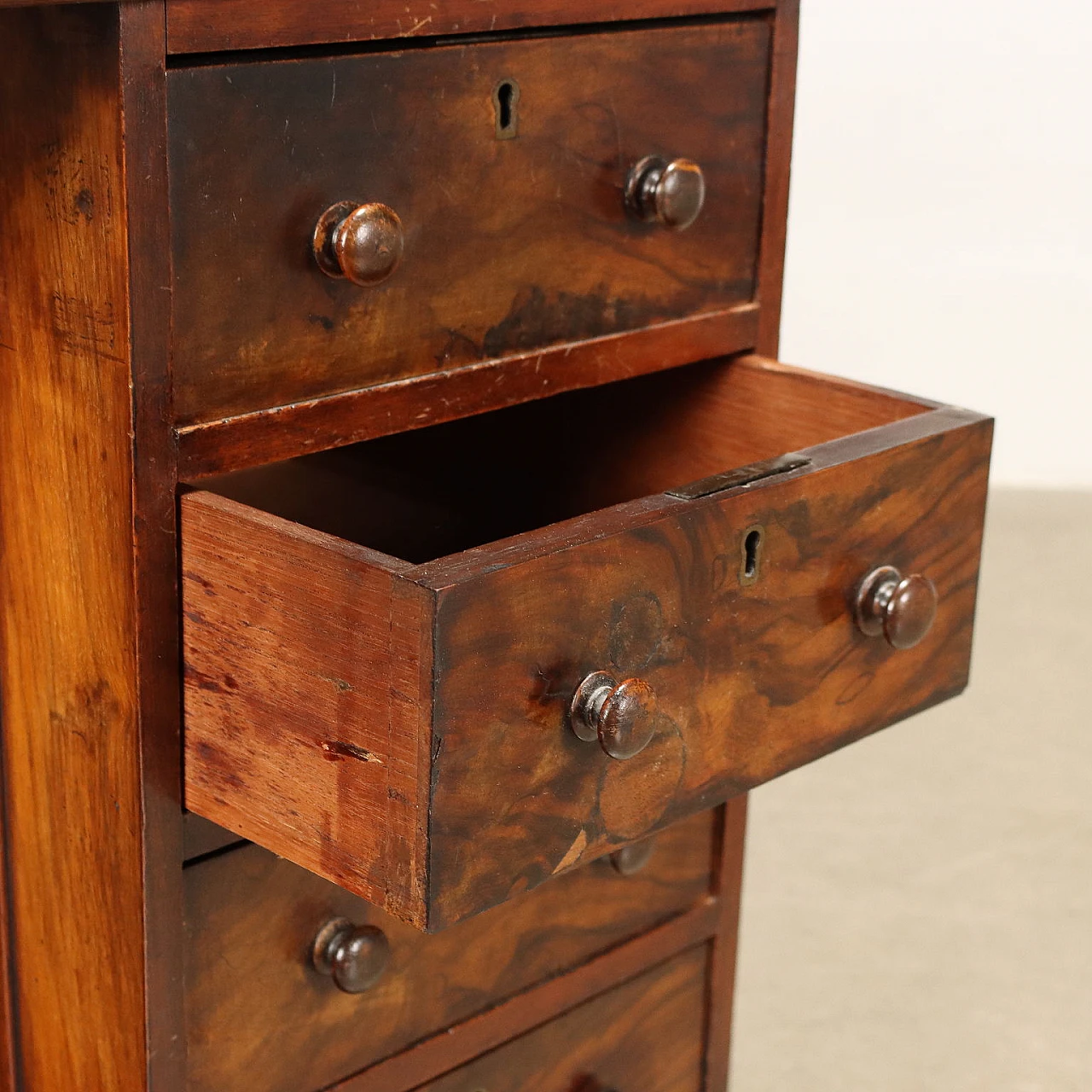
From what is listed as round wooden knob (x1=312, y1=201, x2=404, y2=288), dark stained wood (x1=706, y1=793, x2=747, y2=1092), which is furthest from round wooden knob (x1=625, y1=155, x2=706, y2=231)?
dark stained wood (x1=706, y1=793, x2=747, y2=1092)

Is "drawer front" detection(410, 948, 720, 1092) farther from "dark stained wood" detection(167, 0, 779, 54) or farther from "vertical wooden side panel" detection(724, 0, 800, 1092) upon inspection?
"dark stained wood" detection(167, 0, 779, 54)

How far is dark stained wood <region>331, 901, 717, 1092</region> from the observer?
4.12ft

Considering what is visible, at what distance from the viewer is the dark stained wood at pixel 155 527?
3.04ft

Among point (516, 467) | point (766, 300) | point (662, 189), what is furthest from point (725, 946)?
point (662, 189)

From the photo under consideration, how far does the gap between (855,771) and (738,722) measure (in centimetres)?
138

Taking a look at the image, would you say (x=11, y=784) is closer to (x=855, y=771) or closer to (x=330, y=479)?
(x=330, y=479)

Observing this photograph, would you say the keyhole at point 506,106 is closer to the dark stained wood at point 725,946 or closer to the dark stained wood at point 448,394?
the dark stained wood at point 448,394

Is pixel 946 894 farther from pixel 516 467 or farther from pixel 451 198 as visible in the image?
pixel 451 198

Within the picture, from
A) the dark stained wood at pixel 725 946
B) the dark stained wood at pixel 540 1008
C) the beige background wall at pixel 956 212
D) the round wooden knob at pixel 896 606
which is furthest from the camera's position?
the beige background wall at pixel 956 212

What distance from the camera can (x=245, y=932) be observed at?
44.6 inches

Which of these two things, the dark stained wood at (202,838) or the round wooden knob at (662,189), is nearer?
the dark stained wood at (202,838)

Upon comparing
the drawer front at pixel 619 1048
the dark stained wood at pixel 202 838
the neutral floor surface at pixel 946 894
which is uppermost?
the dark stained wood at pixel 202 838

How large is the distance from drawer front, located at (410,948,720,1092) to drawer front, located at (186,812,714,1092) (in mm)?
50

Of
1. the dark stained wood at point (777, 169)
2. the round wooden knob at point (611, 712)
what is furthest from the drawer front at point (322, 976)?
the dark stained wood at point (777, 169)
